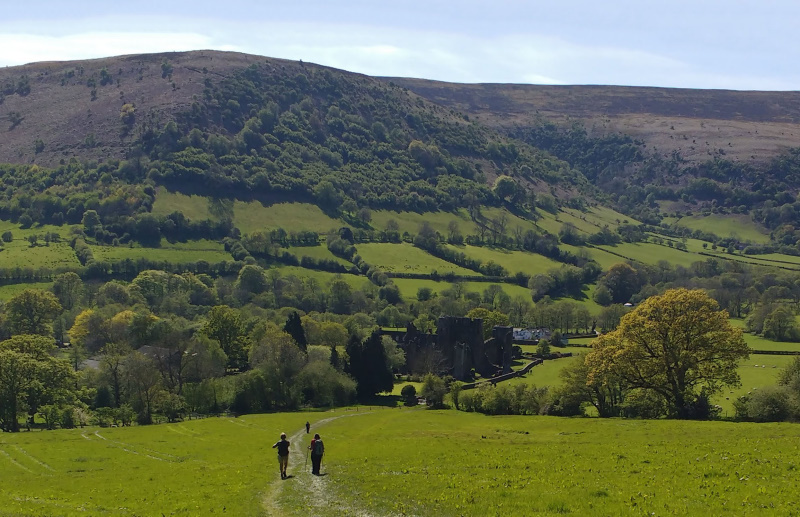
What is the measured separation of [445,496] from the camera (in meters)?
26.1

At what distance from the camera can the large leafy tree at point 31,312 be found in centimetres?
13050

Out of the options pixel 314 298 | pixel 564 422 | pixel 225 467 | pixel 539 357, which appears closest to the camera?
pixel 225 467

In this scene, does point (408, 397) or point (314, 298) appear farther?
point (314, 298)

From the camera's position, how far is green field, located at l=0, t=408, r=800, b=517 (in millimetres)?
24703

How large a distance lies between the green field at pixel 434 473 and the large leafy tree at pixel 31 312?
81620mm

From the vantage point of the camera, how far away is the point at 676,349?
201 feet

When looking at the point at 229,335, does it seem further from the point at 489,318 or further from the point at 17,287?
the point at 17,287

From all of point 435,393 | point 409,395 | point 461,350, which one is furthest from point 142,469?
point 461,350

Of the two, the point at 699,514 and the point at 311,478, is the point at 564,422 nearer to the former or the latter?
the point at 311,478

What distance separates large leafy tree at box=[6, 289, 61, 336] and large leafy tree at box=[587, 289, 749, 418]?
10248 centimetres

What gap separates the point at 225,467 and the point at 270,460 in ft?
9.85

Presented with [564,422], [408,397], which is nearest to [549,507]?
[564,422]

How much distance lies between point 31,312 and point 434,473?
122 m

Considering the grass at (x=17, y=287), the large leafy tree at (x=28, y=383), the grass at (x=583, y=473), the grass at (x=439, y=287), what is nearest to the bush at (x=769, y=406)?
the grass at (x=583, y=473)
